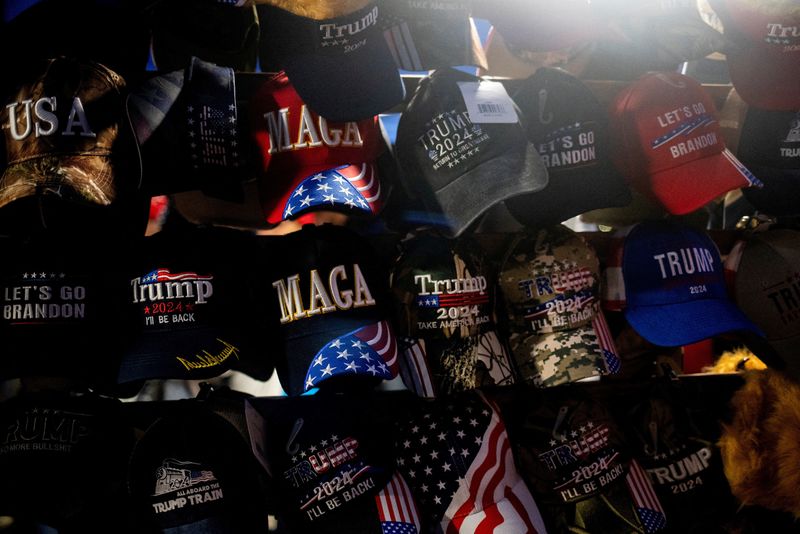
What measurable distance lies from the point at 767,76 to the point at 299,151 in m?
1.17

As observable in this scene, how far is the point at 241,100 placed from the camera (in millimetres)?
1410

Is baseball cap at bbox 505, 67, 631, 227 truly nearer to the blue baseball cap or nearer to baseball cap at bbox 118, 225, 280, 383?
the blue baseball cap

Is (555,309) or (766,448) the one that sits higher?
(555,309)

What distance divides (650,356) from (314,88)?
3.54 ft

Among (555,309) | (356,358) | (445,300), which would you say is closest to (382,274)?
(445,300)

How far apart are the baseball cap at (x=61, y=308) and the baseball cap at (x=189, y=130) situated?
0.20 meters

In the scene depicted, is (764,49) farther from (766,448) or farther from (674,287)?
(766,448)

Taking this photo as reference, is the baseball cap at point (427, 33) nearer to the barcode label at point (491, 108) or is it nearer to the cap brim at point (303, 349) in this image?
the barcode label at point (491, 108)

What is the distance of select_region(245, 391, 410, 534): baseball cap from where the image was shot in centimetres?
118

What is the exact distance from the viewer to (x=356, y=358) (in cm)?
113

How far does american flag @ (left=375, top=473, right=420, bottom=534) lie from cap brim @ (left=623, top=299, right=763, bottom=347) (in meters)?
0.62

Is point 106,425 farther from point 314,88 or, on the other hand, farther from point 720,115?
point 720,115

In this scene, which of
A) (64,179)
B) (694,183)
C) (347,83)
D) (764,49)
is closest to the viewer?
(64,179)

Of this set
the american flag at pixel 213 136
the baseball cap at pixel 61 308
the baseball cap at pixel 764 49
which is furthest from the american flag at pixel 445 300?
the baseball cap at pixel 764 49
